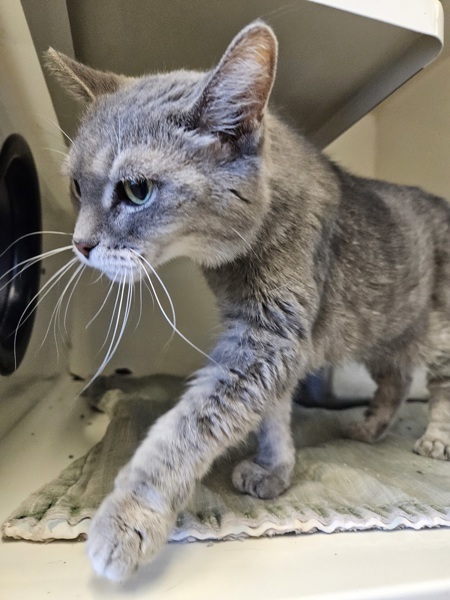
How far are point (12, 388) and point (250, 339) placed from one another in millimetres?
Result: 505

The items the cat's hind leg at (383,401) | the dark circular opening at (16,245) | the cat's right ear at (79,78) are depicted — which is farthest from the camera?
the cat's hind leg at (383,401)

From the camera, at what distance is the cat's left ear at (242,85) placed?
617 millimetres

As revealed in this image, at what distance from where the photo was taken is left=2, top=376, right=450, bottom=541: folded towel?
65 centimetres

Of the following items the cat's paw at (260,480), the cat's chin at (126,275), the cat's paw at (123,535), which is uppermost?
the cat's chin at (126,275)

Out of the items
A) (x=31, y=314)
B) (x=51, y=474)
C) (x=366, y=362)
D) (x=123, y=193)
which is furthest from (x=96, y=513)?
(x=366, y=362)

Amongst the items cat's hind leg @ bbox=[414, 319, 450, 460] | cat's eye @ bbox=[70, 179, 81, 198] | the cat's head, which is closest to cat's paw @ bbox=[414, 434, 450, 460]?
cat's hind leg @ bbox=[414, 319, 450, 460]

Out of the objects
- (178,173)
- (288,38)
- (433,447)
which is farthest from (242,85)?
(433,447)

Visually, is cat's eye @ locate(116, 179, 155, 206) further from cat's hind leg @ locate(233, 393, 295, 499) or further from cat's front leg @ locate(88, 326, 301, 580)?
cat's hind leg @ locate(233, 393, 295, 499)

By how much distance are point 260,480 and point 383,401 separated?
0.48m

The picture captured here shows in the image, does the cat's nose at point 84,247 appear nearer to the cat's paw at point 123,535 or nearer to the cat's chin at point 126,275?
the cat's chin at point 126,275

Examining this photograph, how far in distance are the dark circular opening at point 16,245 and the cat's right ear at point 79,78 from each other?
0.17 m

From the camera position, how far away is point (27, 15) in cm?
84

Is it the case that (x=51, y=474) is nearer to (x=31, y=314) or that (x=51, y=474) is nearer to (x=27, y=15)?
(x=31, y=314)

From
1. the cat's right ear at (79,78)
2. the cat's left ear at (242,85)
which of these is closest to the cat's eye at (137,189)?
the cat's left ear at (242,85)
